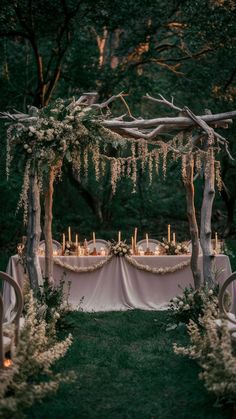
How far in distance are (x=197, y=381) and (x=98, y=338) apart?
2290 millimetres

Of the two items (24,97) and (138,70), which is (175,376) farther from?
(138,70)

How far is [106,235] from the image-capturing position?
17500mm

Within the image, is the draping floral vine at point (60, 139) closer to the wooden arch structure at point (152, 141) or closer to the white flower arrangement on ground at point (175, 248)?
the wooden arch structure at point (152, 141)

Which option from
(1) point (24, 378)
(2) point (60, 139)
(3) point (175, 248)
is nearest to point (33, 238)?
(2) point (60, 139)

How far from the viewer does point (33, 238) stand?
8102 mm

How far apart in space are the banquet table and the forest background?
2.75 m

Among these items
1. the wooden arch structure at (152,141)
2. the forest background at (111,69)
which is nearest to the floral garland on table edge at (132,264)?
the wooden arch structure at (152,141)

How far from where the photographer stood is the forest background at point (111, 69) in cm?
1345

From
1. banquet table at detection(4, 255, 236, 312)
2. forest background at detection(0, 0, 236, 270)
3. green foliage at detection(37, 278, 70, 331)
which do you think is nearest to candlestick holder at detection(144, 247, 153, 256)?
banquet table at detection(4, 255, 236, 312)

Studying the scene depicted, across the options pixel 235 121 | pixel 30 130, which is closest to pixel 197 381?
pixel 30 130

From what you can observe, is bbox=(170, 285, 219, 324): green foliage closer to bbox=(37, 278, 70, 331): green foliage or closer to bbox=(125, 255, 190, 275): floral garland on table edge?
bbox=(37, 278, 70, 331): green foliage

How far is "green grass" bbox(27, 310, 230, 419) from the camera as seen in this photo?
5.08 meters

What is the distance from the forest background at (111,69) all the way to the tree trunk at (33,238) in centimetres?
434

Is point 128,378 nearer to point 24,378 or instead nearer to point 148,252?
point 24,378
